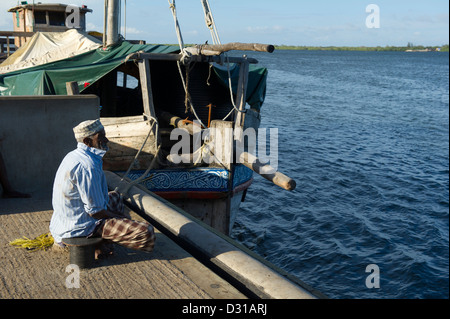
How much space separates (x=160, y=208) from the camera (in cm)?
618

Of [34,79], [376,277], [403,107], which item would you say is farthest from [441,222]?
[403,107]

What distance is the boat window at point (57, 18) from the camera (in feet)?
71.5

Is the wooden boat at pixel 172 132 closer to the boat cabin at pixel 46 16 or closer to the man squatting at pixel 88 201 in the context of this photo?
the man squatting at pixel 88 201

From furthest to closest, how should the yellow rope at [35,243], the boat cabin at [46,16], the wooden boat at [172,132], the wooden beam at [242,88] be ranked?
1. the boat cabin at [46,16]
2. the wooden beam at [242,88]
3. the wooden boat at [172,132]
4. the yellow rope at [35,243]

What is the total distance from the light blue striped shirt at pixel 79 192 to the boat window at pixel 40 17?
1958 centimetres

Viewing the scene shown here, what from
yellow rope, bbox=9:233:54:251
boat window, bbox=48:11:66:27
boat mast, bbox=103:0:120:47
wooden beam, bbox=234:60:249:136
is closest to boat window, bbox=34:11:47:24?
boat window, bbox=48:11:66:27

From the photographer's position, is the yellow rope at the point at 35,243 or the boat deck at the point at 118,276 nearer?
the boat deck at the point at 118,276

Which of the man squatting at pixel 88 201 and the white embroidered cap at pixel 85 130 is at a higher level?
the white embroidered cap at pixel 85 130

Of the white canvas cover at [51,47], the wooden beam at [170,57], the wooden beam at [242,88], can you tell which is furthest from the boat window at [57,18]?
the wooden beam at [242,88]

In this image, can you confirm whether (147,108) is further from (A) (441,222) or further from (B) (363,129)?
(B) (363,129)

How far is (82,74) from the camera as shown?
389 inches

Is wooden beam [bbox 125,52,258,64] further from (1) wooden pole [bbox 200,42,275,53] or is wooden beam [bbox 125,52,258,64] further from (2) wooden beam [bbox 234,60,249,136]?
(2) wooden beam [bbox 234,60,249,136]

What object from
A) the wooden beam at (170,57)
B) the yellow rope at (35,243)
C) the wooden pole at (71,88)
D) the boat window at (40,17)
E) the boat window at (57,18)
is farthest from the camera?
the boat window at (57,18)

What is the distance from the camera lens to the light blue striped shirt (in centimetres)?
443
